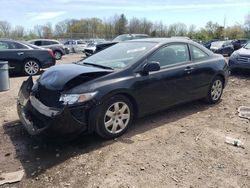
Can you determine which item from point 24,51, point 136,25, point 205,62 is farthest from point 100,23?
point 205,62

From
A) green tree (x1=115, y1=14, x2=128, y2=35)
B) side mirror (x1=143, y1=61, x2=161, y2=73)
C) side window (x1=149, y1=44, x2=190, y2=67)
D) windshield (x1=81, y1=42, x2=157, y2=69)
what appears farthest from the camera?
green tree (x1=115, y1=14, x2=128, y2=35)

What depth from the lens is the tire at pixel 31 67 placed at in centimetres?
1102

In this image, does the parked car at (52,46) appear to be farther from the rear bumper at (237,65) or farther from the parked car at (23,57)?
the rear bumper at (237,65)

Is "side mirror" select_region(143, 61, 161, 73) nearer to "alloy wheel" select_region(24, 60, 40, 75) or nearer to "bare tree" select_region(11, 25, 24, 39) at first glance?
"alloy wheel" select_region(24, 60, 40, 75)

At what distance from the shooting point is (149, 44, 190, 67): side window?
529 cm

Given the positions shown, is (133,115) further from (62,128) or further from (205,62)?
(205,62)

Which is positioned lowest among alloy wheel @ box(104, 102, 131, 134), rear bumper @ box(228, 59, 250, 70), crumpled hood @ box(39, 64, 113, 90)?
alloy wheel @ box(104, 102, 131, 134)

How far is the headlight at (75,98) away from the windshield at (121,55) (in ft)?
3.01

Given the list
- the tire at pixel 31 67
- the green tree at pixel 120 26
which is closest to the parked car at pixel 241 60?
the tire at pixel 31 67

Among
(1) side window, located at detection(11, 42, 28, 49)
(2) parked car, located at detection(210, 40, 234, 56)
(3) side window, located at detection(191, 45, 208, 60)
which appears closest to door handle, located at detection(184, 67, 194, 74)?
(3) side window, located at detection(191, 45, 208, 60)

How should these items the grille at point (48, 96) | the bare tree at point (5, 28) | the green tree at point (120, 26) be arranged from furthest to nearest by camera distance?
the green tree at point (120, 26) → the bare tree at point (5, 28) → the grille at point (48, 96)

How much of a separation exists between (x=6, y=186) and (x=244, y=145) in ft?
11.3

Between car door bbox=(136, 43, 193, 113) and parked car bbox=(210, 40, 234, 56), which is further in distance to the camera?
parked car bbox=(210, 40, 234, 56)

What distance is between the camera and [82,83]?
14.3ft
